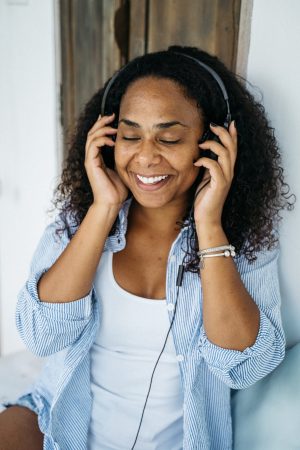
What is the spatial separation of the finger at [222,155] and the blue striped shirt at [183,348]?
21 centimetres

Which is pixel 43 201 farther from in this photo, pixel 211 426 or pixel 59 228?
pixel 211 426

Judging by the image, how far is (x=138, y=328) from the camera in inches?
47.3

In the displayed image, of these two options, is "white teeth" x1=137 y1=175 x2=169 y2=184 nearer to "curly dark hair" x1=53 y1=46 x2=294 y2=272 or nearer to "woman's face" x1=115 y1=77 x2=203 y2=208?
"woman's face" x1=115 y1=77 x2=203 y2=208

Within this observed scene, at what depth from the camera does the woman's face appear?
1.09m

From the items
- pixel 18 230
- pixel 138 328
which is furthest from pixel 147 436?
pixel 18 230

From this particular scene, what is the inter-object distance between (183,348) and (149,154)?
0.54 meters

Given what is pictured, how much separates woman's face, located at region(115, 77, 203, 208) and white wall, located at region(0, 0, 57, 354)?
982mm

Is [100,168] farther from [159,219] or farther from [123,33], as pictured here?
[123,33]

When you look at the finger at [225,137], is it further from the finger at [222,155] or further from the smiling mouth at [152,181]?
the smiling mouth at [152,181]

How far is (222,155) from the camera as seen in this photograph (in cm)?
111

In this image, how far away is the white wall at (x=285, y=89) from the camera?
1.20 meters

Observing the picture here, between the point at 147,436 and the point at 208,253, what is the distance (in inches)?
22.3

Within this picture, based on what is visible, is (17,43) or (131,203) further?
(17,43)

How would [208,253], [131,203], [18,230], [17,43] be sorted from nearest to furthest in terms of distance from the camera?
[208,253] → [131,203] → [17,43] → [18,230]
